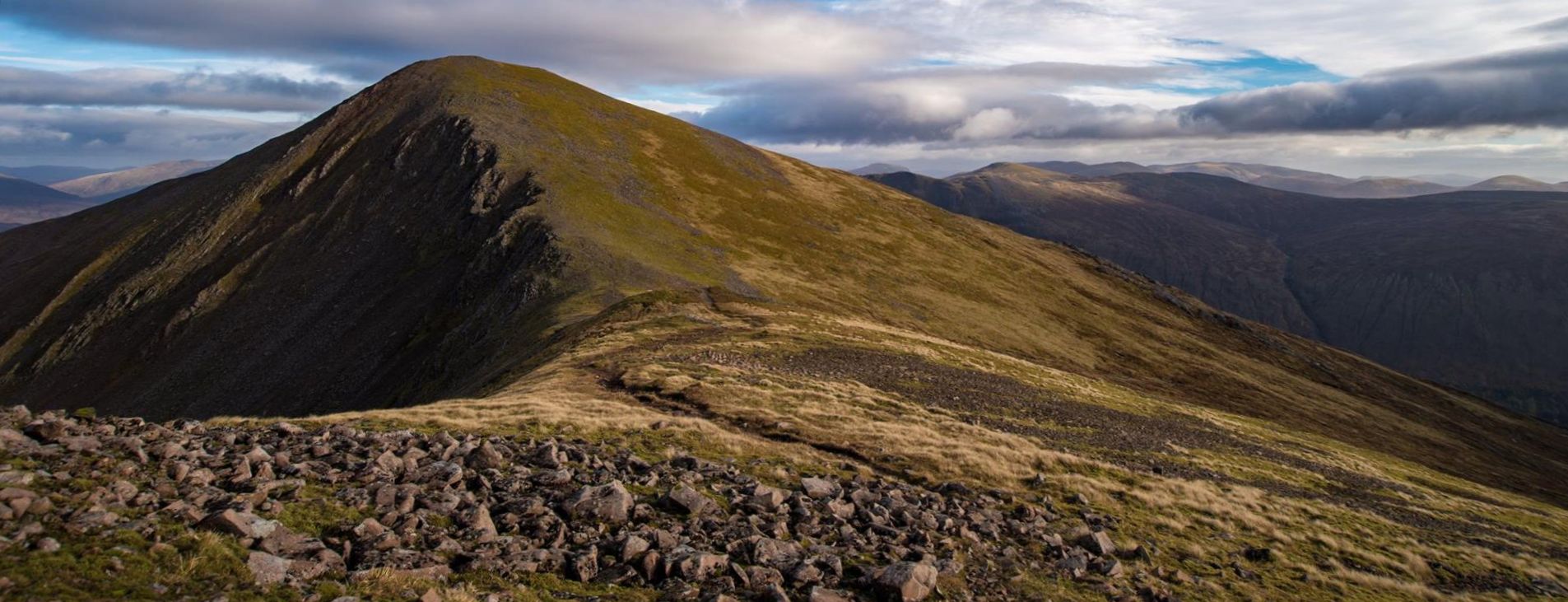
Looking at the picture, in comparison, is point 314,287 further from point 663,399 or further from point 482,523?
point 482,523

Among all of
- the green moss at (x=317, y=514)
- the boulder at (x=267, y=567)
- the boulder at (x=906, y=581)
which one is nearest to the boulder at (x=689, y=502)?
the boulder at (x=906, y=581)

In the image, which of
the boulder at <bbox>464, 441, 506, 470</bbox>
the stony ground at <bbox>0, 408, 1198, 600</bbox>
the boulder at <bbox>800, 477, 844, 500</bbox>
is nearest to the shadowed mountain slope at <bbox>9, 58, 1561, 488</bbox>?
the boulder at <bbox>464, 441, 506, 470</bbox>

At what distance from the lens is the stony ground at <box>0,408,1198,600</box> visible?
39.7ft

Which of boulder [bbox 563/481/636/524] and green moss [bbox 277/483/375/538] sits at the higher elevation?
green moss [bbox 277/483/375/538]

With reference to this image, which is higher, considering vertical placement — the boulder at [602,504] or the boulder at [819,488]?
the boulder at [602,504]

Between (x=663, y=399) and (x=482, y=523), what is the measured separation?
19103 mm

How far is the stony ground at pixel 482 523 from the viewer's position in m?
12.1

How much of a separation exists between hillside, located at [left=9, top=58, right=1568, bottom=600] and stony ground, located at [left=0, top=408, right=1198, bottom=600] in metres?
0.10

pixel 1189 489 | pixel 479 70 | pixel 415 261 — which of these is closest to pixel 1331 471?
pixel 1189 489

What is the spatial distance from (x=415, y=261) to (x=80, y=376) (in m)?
40.8

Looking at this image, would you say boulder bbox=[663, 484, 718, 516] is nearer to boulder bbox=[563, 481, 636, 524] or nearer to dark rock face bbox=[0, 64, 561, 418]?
boulder bbox=[563, 481, 636, 524]

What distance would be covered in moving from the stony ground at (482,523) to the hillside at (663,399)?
0.10 metres

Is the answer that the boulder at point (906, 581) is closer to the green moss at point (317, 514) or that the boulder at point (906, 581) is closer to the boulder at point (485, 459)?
the boulder at point (485, 459)

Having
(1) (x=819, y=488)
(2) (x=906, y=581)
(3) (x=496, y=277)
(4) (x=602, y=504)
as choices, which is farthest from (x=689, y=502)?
(3) (x=496, y=277)
